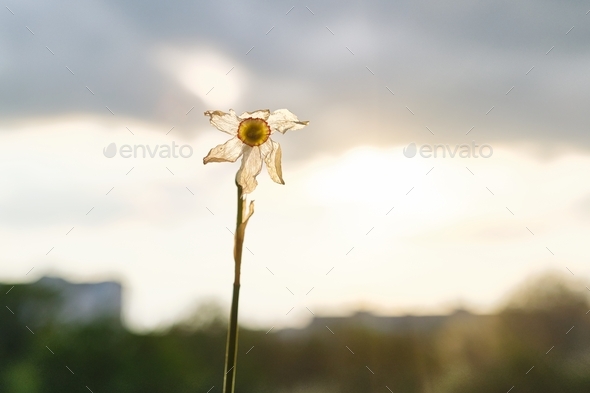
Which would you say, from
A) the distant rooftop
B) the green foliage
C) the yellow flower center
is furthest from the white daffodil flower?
the distant rooftop

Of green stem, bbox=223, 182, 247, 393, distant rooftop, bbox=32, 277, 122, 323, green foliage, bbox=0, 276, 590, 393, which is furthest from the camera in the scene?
distant rooftop, bbox=32, 277, 122, 323

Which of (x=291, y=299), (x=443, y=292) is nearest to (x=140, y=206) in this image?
(x=291, y=299)

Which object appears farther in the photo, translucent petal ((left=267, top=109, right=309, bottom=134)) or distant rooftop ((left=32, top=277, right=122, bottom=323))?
distant rooftop ((left=32, top=277, right=122, bottom=323))

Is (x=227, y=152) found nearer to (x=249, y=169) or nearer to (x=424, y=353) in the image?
(x=249, y=169)

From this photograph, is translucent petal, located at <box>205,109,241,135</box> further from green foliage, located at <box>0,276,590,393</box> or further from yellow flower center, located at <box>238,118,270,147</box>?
green foliage, located at <box>0,276,590,393</box>

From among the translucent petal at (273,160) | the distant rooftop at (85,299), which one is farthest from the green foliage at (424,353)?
the translucent petal at (273,160)

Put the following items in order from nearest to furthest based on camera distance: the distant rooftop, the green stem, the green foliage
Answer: the green stem, the green foliage, the distant rooftop

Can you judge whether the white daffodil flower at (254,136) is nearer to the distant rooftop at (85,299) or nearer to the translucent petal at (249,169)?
the translucent petal at (249,169)

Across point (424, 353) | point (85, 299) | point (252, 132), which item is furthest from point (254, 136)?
point (85, 299)
